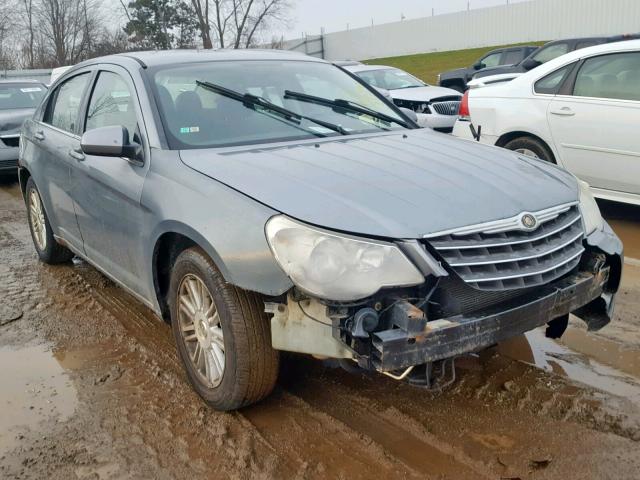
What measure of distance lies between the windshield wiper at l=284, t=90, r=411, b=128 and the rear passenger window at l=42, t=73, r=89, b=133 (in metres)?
1.55

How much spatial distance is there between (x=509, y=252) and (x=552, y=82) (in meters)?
4.64

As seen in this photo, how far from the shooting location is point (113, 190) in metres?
3.76

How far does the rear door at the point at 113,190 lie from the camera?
3.58 m

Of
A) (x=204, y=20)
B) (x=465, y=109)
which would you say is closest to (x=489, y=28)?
(x=204, y=20)

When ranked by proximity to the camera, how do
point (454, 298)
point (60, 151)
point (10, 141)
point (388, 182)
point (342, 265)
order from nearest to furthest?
point (342, 265) → point (454, 298) → point (388, 182) → point (60, 151) → point (10, 141)

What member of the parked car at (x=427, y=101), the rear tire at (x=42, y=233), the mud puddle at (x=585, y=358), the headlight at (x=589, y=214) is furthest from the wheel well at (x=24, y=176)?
the parked car at (x=427, y=101)

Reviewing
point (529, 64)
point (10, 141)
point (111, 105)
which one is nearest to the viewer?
point (111, 105)

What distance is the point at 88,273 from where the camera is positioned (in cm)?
557

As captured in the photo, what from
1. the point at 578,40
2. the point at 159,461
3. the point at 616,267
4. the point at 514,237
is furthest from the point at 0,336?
the point at 578,40

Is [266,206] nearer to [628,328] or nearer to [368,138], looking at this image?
[368,138]

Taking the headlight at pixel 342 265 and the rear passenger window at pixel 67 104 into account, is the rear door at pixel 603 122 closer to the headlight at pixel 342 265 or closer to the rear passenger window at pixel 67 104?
the headlight at pixel 342 265

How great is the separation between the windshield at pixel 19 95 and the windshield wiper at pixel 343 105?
29.9 feet

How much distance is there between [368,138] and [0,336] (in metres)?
A: 2.76

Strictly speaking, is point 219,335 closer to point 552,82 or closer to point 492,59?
point 552,82
